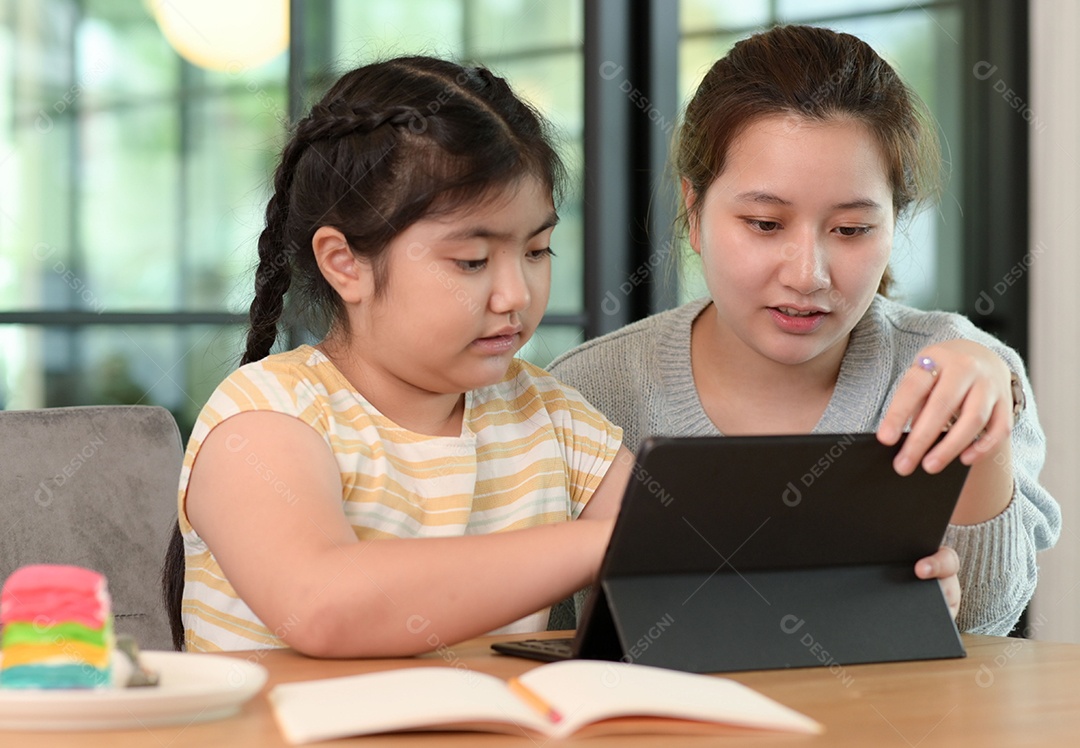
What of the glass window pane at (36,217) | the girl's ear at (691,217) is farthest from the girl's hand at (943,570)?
the glass window pane at (36,217)

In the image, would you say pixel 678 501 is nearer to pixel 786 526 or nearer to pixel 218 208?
pixel 786 526

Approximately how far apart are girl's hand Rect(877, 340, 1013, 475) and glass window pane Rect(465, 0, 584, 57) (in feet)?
7.06

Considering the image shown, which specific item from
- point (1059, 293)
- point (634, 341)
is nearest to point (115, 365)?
point (634, 341)

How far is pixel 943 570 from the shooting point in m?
1.03

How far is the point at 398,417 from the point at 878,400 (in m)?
0.64

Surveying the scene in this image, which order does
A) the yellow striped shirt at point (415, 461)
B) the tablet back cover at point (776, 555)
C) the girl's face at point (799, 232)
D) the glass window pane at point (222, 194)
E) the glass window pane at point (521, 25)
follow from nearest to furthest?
the tablet back cover at point (776, 555)
the yellow striped shirt at point (415, 461)
the girl's face at point (799, 232)
the glass window pane at point (222, 194)
the glass window pane at point (521, 25)

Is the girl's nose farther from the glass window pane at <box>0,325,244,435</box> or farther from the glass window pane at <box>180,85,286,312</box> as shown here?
the glass window pane at <box>180,85,286,312</box>

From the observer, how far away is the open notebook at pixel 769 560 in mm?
895

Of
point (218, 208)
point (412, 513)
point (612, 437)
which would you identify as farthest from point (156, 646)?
point (218, 208)

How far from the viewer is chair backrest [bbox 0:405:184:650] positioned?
1480 millimetres

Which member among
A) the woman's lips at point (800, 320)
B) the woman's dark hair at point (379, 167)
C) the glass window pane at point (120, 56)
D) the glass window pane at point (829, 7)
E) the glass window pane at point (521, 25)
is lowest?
the woman's lips at point (800, 320)

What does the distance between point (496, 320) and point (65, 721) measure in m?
0.58

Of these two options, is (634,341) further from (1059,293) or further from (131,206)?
(1059,293)

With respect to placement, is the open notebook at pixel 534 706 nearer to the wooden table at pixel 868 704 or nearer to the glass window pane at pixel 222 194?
the wooden table at pixel 868 704
